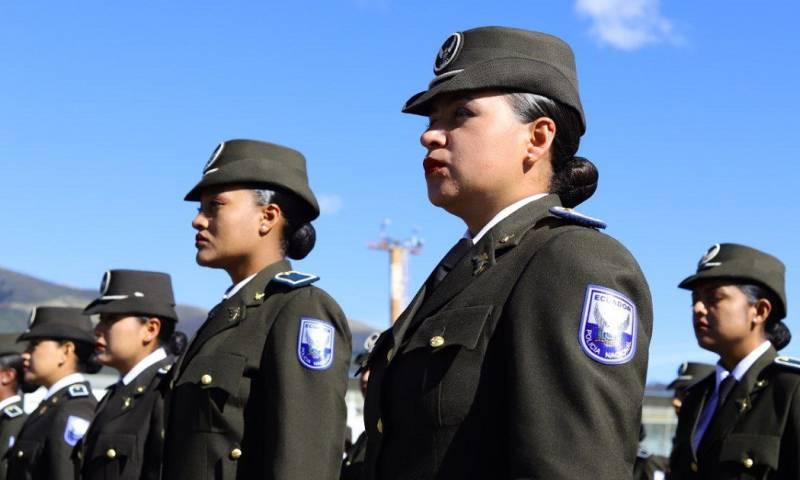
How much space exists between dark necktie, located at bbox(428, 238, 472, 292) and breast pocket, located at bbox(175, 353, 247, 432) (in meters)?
1.92

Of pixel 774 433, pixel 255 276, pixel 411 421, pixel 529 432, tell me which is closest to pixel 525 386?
pixel 529 432

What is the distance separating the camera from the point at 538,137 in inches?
134

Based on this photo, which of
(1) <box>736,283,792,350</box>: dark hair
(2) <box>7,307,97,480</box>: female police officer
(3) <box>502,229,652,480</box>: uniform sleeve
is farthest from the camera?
(2) <box>7,307,97,480</box>: female police officer

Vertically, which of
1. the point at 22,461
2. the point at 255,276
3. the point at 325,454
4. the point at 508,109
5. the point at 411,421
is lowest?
the point at 22,461

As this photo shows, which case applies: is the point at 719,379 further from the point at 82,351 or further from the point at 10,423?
the point at 10,423

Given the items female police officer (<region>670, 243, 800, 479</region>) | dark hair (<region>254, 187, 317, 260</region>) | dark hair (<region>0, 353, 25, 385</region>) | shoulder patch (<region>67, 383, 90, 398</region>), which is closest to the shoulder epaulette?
female police officer (<region>670, 243, 800, 479</region>)

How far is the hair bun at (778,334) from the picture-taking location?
306 inches

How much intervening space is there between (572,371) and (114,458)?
4.71 m

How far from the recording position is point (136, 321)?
820 centimetres

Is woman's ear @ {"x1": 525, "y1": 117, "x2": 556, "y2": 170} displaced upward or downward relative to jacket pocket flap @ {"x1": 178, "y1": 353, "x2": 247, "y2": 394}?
upward

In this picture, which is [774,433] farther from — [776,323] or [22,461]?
[22,461]

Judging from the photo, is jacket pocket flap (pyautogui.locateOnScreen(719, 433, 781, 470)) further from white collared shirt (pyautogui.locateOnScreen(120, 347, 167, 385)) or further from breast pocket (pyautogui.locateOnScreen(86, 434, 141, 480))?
white collared shirt (pyautogui.locateOnScreen(120, 347, 167, 385))

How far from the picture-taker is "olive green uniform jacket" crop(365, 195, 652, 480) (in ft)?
9.18

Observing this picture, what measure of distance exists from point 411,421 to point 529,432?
401mm
